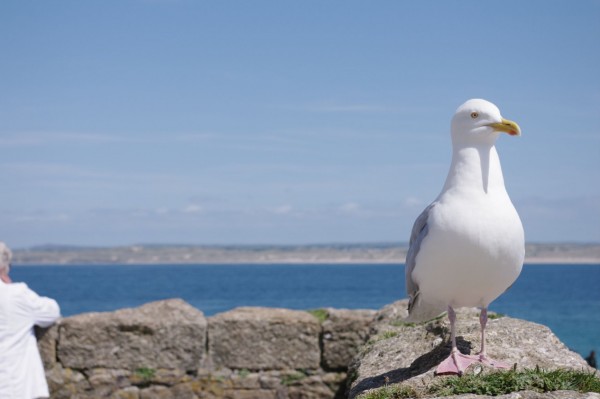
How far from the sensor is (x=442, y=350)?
4926 millimetres

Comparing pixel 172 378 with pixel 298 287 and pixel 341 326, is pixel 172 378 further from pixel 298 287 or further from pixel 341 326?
pixel 298 287

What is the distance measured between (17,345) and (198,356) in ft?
6.39

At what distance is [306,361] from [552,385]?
4.48 metres

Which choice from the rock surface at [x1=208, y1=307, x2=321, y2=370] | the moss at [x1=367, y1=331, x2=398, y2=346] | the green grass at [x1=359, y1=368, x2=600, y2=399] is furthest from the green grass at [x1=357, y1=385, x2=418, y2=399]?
the rock surface at [x1=208, y1=307, x2=321, y2=370]

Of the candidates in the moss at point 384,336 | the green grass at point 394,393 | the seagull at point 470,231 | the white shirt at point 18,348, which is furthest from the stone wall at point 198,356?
the green grass at point 394,393

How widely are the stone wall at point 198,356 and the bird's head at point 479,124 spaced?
384cm

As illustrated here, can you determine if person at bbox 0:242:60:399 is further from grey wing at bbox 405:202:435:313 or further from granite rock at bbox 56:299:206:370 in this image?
grey wing at bbox 405:202:435:313

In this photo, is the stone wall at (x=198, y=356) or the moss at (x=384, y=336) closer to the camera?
the moss at (x=384, y=336)

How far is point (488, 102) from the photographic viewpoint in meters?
4.46

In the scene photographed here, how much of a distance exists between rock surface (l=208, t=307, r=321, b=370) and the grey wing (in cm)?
341

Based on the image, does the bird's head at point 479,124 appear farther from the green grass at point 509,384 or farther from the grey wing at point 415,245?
the green grass at point 509,384

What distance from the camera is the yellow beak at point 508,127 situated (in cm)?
438

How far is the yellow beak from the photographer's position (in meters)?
4.38

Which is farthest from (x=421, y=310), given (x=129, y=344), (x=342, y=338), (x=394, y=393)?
(x=129, y=344)
